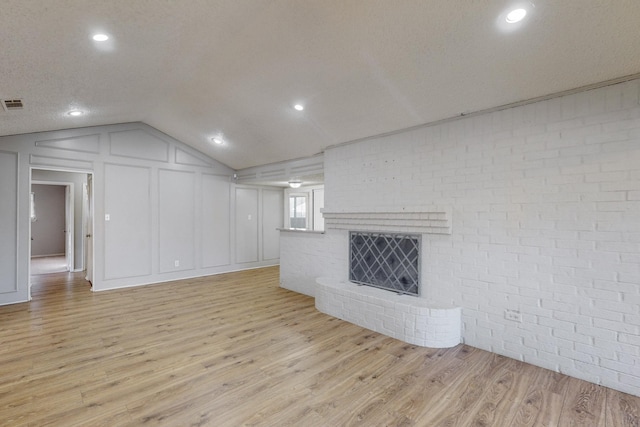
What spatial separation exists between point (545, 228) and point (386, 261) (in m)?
1.76

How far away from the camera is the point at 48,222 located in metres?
9.62

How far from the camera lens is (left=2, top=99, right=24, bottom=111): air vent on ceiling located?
3243mm

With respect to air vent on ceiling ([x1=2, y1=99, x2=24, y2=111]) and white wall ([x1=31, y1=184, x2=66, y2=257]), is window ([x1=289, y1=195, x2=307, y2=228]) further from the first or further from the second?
white wall ([x1=31, y1=184, x2=66, y2=257])

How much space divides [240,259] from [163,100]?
4023mm

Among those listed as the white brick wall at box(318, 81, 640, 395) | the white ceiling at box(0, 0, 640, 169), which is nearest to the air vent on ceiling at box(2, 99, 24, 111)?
the white ceiling at box(0, 0, 640, 169)

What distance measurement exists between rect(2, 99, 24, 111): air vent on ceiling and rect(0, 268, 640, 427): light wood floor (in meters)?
2.59

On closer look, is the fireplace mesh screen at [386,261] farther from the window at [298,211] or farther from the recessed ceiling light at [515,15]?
the window at [298,211]

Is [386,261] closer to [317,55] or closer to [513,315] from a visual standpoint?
[513,315]

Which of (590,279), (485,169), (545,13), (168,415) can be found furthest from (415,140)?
(168,415)

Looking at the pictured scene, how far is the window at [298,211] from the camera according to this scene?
8.20 meters

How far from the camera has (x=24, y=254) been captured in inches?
185

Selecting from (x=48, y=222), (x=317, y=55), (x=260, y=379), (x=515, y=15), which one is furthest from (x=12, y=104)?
(x=48, y=222)

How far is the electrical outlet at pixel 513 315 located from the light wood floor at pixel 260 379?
0.39m

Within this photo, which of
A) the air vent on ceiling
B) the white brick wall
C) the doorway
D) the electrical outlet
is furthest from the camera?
the doorway
